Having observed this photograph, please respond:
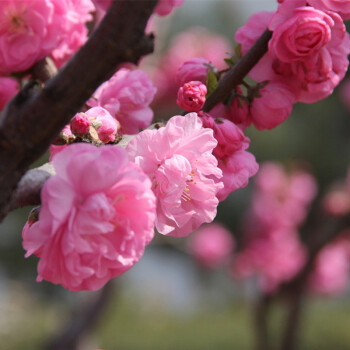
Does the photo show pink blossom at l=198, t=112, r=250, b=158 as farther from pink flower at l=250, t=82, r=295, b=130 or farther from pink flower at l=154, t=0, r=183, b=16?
pink flower at l=154, t=0, r=183, b=16

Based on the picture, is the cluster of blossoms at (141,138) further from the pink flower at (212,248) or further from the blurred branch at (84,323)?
the pink flower at (212,248)

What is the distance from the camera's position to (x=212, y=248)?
14.1ft

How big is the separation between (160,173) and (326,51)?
0.31 m

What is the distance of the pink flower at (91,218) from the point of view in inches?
21.5

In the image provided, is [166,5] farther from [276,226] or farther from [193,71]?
[276,226]

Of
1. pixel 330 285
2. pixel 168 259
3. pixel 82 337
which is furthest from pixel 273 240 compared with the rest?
pixel 168 259

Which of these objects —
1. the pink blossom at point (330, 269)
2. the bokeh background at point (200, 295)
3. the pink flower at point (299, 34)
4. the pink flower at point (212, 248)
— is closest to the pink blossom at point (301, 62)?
the pink flower at point (299, 34)

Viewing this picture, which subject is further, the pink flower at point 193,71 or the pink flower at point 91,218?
the pink flower at point 193,71

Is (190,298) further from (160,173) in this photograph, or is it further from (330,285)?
(160,173)

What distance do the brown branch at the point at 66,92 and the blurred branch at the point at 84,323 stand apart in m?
2.94

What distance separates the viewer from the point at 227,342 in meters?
5.00

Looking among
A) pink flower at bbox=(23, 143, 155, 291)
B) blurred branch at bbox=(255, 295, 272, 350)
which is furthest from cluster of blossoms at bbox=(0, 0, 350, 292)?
blurred branch at bbox=(255, 295, 272, 350)

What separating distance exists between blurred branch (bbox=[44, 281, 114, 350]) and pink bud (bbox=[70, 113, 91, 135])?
9.34ft

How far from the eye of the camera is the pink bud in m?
0.64
